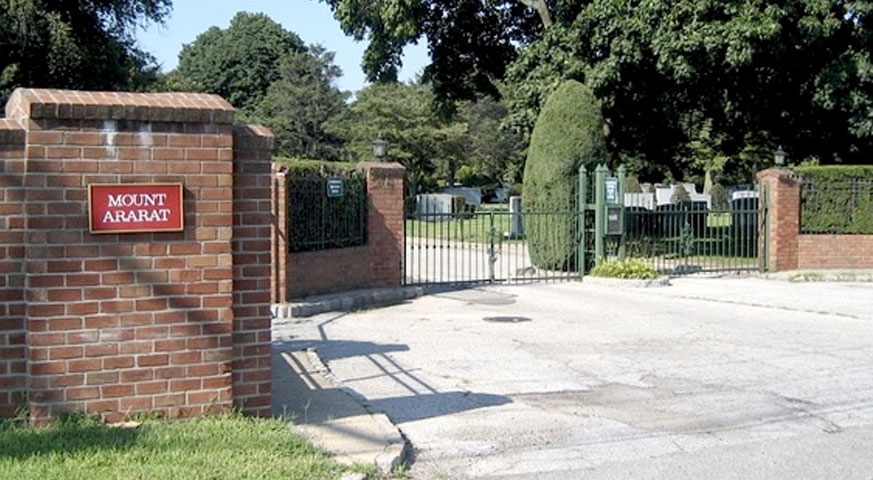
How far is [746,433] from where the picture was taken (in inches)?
262

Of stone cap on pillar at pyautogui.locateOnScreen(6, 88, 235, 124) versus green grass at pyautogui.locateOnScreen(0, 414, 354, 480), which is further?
stone cap on pillar at pyautogui.locateOnScreen(6, 88, 235, 124)

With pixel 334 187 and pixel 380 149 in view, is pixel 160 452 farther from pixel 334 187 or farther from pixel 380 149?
pixel 380 149

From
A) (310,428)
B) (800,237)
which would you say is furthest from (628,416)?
(800,237)

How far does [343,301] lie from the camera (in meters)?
14.1

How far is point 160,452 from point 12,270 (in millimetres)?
1567

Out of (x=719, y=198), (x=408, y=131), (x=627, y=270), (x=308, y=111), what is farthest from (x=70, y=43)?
(x=308, y=111)

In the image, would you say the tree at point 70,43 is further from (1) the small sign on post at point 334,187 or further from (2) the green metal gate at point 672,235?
(2) the green metal gate at point 672,235

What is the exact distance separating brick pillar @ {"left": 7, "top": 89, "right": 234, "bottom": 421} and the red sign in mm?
50

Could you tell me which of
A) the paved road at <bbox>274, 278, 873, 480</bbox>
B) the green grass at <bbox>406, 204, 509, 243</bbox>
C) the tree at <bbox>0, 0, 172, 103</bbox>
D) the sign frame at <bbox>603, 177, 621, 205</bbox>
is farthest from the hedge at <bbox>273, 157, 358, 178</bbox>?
the tree at <bbox>0, 0, 172, 103</bbox>

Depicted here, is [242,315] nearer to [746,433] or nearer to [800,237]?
[746,433]

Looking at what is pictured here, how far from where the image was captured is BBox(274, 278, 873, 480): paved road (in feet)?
19.7

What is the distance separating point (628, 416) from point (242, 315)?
3.19 metres

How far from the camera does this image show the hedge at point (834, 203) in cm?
1998

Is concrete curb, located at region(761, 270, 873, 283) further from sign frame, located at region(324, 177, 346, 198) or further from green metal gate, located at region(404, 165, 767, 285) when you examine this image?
sign frame, located at region(324, 177, 346, 198)
